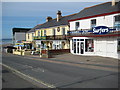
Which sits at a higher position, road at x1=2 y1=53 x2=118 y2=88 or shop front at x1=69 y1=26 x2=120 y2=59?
shop front at x1=69 y1=26 x2=120 y2=59

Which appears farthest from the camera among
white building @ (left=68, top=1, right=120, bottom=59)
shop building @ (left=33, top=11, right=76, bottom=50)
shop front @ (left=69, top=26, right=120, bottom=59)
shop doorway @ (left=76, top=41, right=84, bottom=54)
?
shop building @ (left=33, top=11, right=76, bottom=50)

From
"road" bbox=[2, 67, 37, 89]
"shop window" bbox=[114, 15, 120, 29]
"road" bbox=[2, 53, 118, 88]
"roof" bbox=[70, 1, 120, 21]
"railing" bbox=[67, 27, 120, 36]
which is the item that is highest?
"roof" bbox=[70, 1, 120, 21]

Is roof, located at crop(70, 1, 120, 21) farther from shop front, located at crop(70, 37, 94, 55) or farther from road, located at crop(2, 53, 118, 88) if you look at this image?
road, located at crop(2, 53, 118, 88)

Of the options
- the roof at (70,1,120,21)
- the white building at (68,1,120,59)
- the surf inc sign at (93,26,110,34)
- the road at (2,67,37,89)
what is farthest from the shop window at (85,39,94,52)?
the road at (2,67,37,89)

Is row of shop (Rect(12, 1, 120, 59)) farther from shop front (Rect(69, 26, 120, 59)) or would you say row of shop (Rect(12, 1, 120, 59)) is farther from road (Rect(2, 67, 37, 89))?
road (Rect(2, 67, 37, 89))

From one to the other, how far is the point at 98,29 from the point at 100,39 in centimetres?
162

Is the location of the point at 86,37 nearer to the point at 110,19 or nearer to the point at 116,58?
the point at 110,19

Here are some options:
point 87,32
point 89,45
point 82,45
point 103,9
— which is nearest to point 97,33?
point 87,32

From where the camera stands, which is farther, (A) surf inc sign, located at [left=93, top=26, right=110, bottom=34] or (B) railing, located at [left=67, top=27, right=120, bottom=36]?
(A) surf inc sign, located at [left=93, top=26, right=110, bottom=34]

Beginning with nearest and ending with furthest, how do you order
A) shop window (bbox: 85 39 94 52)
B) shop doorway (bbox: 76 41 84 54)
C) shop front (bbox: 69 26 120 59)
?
shop front (bbox: 69 26 120 59), shop window (bbox: 85 39 94 52), shop doorway (bbox: 76 41 84 54)

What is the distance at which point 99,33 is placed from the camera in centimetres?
2066

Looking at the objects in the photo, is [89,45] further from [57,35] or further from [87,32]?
[57,35]

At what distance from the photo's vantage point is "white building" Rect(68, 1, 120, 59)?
63.0ft

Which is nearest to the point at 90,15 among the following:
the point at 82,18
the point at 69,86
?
the point at 82,18
